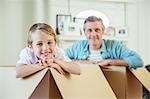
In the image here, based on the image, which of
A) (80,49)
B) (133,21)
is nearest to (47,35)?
(80,49)

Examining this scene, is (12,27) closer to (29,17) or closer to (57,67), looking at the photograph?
(29,17)

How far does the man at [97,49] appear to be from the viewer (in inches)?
65.2

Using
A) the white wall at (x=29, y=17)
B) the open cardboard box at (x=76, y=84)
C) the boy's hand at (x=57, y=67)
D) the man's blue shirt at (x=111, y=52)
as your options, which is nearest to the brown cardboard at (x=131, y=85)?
the open cardboard box at (x=76, y=84)

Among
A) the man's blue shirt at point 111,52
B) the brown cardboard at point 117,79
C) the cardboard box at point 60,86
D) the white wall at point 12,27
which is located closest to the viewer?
the cardboard box at point 60,86

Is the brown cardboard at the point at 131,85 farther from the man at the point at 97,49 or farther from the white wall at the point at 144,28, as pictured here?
the white wall at the point at 144,28

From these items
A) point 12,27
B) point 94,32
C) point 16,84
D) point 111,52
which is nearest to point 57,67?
point 16,84

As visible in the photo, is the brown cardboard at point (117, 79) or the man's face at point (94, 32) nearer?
the brown cardboard at point (117, 79)

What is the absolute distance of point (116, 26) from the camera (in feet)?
12.1

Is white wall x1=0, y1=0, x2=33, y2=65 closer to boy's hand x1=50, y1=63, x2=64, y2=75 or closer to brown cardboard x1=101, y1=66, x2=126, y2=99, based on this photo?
brown cardboard x1=101, y1=66, x2=126, y2=99

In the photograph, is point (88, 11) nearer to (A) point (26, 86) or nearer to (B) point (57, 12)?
(B) point (57, 12)

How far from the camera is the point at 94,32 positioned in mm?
1867

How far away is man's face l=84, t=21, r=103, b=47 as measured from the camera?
1.85 meters

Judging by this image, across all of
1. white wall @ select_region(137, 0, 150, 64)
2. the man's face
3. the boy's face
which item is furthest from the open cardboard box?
white wall @ select_region(137, 0, 150, 64)

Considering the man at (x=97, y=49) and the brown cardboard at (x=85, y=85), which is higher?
the man at (x=97, y=49)
